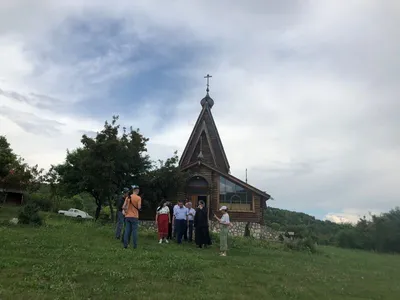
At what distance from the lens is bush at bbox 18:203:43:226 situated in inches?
659

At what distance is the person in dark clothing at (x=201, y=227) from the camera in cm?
1516

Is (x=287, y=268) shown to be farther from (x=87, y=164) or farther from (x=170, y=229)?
(x=87, y=164)

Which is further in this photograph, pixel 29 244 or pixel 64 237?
pixel 64 237

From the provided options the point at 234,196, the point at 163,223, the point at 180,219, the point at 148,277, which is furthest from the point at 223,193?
the point at 148,277

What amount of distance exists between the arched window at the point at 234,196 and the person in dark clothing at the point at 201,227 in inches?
535

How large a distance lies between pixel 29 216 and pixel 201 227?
7384mm

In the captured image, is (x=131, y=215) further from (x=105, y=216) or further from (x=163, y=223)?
(x=105, y=216)

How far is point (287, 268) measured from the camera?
11125 mm

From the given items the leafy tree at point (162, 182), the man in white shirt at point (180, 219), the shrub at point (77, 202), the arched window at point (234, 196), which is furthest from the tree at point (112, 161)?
the shrub at point (77, 202)

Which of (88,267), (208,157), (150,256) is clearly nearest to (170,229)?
(150,256)

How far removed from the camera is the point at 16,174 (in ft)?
99.0

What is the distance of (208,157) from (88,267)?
27834 millimetres

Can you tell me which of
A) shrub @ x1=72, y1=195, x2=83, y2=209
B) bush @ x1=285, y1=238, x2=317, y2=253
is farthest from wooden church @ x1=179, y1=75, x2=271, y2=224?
shrub @ x1=72, y1=195, x2=83, y2=209

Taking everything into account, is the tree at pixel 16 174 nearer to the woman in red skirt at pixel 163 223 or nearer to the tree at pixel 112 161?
the tree at pixel 112 161
